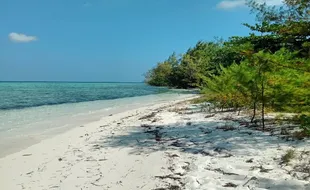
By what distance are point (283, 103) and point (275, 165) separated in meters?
2.74

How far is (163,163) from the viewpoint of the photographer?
15.8 ft

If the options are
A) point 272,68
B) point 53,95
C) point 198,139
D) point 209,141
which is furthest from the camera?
point 53,95

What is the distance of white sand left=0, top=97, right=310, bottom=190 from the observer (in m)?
3.90

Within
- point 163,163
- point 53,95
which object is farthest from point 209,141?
point 53,95

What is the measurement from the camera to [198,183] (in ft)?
12.5

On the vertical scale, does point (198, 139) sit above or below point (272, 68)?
below

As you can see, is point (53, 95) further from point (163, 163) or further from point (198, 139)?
point (163, 163)

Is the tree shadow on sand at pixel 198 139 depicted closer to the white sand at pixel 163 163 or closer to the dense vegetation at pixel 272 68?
the white sand at pixel 163 163

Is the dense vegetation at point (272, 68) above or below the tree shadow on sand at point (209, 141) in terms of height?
above

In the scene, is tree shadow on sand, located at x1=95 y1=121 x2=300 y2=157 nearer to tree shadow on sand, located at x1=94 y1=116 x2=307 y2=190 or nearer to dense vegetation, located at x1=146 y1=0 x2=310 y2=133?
tree shadow on sand, located at x1=94 y1=116 x2=307 y2=190

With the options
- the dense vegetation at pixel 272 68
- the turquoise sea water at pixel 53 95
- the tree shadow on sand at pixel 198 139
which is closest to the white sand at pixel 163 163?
the tree shadow on sand at pixel 198 139

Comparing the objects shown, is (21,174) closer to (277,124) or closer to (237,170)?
(237,170)

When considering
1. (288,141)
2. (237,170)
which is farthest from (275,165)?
(288,141)

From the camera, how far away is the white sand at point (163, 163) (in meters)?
3.90
